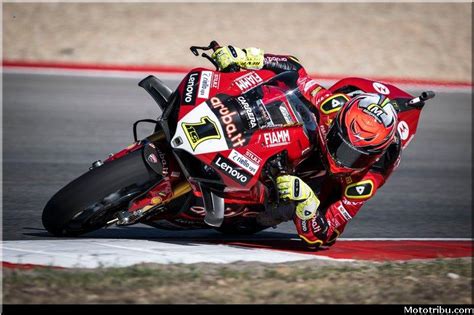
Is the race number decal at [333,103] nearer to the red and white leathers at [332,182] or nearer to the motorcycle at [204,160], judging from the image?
the red and white leathers at [332,182]

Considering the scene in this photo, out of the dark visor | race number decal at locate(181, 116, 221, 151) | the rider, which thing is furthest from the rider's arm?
race number decal at locate(181, 116, 221, 151)

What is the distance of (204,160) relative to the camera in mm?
5152

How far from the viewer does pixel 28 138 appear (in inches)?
375

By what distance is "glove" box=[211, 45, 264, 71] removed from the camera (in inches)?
236

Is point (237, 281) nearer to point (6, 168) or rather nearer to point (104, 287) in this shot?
point (104, 287)

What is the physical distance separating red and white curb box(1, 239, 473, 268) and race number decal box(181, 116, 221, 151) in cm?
81

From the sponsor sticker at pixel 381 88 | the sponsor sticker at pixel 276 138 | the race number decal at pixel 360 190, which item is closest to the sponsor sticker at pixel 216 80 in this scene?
the sponsor sticker at pixel 276 138

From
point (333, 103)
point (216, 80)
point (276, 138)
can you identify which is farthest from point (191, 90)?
point (333, 103)

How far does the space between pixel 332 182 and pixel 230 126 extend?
4.44 ft

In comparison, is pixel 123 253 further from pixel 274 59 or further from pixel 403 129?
pixel 403 129

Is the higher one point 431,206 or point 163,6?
point 163,6

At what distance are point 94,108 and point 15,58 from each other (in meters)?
3.49

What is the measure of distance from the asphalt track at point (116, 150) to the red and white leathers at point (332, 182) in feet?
2.62

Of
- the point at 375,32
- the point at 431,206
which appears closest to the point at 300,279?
the point at 431,206
